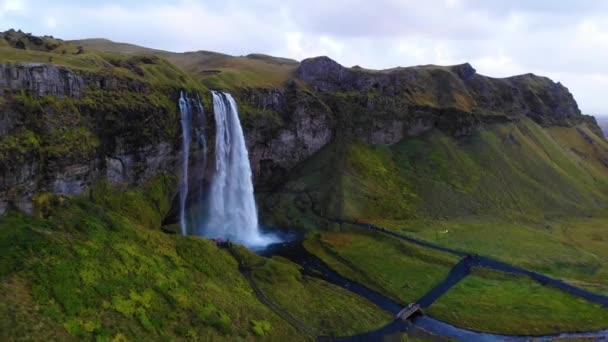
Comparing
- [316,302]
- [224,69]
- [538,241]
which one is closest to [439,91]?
[538,241]

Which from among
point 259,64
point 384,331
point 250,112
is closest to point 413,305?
point 384,331

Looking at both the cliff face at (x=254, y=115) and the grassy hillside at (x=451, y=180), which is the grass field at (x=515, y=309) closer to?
the grassy hillside at (x=451, y=180)

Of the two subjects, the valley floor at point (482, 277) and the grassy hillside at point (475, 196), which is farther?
the grassy hillside at point (475, 196)

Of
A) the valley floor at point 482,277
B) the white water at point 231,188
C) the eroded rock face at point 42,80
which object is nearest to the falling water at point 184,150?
the white water at point 231,188

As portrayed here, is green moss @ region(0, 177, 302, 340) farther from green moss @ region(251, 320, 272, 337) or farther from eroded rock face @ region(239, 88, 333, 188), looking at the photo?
eroded rock face @ region(239, 88, 333, 188)

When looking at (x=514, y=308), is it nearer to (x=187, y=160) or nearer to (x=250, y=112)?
(x=187, y=160)
